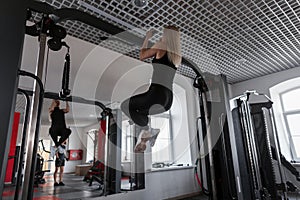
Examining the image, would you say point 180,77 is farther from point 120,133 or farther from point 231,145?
point 231,145

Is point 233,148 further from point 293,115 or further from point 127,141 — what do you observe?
point 293,115

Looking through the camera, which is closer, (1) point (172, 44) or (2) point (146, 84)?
(1) point (172, 44)

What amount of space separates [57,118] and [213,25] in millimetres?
2244

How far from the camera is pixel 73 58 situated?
120 inches

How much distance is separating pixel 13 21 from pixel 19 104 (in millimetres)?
2719

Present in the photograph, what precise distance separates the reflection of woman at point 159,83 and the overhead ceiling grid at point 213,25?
52 centimetres

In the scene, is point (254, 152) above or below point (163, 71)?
below

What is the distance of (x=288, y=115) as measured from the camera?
4.11 m

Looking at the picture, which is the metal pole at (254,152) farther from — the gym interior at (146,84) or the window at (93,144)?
the window at (93,144)

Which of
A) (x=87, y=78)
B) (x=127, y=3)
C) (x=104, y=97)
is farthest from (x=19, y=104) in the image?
(x=127, y=3)

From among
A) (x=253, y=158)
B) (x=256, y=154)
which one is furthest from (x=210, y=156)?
(x=256, y=154)

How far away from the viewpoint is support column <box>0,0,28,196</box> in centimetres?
83

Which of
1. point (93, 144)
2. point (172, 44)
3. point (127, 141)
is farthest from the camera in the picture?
point (93, 144)

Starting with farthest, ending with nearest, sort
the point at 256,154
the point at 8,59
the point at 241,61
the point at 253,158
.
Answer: the point at 241,61, the point at 256,154, the point at 253,158, the point at 8,59
